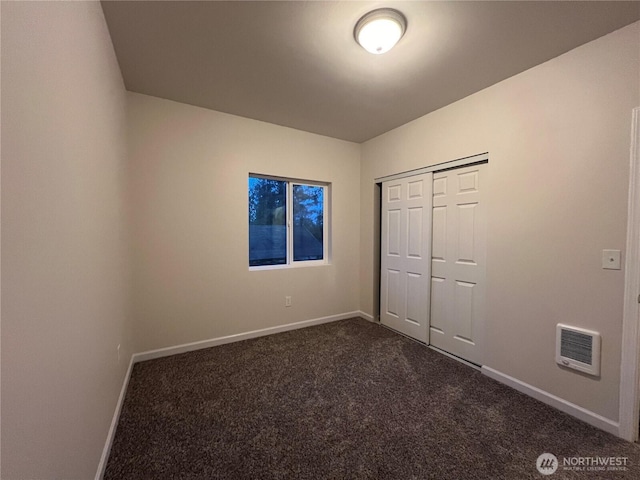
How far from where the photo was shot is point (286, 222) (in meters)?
3.41

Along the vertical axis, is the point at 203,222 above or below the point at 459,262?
above

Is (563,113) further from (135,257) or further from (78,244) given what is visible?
(135,257)

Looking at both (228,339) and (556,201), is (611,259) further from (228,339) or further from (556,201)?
(228,339)

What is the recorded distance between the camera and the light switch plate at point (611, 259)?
5.30 feet

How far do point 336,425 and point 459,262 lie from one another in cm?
188

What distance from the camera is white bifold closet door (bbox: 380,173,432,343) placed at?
2902 millimetres

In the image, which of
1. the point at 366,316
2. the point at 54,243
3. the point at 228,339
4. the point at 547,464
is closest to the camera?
the point at 54,243

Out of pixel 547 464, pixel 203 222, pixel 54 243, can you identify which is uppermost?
pixel 203 222

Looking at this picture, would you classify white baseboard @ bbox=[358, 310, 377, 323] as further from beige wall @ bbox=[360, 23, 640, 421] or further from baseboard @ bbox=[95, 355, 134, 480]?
baseboard @ bbox=[95, 355, 134, 480]

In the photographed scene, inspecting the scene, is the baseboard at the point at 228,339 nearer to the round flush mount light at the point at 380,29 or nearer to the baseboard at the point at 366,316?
the baseboard at the point at 366,316

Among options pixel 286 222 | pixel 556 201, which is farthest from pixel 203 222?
pixel 556 201

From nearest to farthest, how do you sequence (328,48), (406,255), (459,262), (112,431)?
1. (112,431)
2. (328,48)
3. (459,262)
4. (406,255)

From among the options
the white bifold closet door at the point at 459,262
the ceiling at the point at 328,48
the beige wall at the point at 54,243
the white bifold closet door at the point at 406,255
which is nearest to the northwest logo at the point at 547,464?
the white bifold closet door at the point at 459,262

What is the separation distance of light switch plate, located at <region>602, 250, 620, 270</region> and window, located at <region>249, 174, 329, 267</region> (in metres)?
2.69
